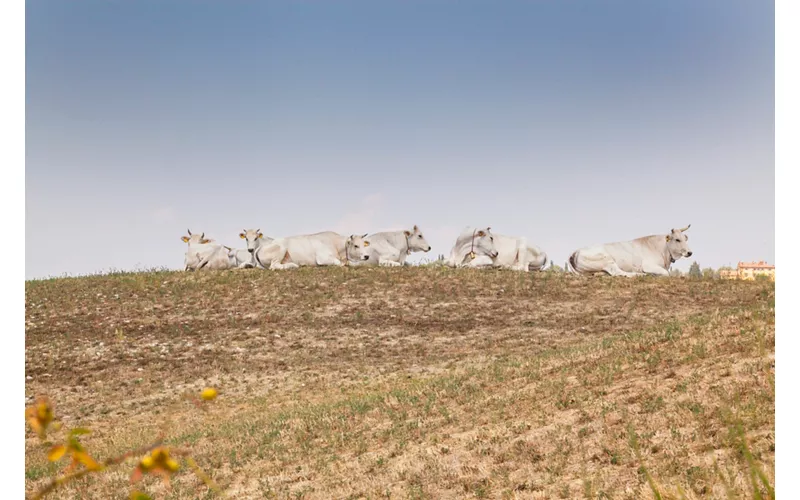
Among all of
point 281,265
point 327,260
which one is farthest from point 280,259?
point 327,260

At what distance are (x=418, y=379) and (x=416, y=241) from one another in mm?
18091

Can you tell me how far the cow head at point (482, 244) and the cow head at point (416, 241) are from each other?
92.8 inches

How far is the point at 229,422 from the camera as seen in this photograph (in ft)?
47.2

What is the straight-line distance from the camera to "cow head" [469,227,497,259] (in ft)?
107

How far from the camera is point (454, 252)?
110ft

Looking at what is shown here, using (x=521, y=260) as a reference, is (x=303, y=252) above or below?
above

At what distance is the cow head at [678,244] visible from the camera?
30828 mm

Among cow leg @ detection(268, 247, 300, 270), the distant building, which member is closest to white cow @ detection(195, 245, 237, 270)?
cow leg @ detection(268, 247, 300, 270)

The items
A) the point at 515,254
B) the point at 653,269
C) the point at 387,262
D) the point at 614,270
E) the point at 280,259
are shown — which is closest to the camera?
the point at 614,270

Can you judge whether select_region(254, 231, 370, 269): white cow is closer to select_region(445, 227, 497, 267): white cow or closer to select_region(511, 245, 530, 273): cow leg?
select_region(445, 227, 497, 267): white cow

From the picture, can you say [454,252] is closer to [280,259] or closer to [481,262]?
[481,262]

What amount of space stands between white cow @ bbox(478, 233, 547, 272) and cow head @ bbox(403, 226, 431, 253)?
9.70 feet

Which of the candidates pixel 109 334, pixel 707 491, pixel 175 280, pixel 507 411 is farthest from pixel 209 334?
pixel 707 491

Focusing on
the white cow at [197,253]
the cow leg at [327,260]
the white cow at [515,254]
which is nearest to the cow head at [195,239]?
the white cow at [197,253]
